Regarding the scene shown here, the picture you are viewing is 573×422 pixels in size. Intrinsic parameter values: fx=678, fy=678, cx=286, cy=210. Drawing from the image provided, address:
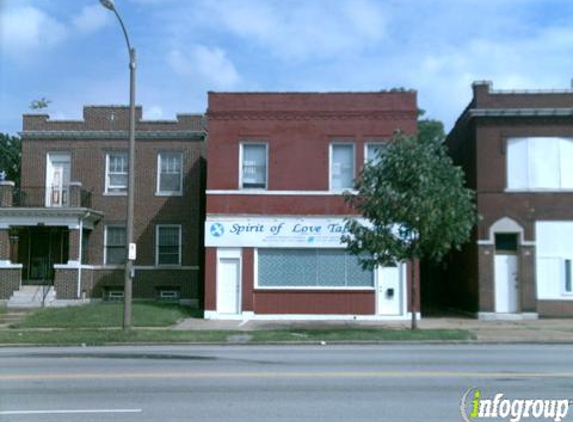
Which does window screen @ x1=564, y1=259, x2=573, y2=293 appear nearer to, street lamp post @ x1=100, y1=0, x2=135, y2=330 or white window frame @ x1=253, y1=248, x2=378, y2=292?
white window frame @ x1=253, y1=248, x2=378, y2=292

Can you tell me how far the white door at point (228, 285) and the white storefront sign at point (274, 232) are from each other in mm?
718

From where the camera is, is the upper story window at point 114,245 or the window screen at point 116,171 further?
the window screen at point 116,171

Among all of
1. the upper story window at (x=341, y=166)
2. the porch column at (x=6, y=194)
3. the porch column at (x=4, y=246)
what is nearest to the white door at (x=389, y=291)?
the upper story window at (x=341, y=166)

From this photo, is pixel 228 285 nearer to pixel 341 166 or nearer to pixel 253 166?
pixel 253 166

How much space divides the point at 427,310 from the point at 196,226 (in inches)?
412

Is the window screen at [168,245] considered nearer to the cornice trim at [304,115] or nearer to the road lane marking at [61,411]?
the cornice trim at [304,115]

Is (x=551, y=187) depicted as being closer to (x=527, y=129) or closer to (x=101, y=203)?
(x=527, y=129)

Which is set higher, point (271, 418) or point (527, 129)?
point (527, 129)

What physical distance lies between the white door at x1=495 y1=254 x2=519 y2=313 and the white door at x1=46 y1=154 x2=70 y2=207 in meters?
18.2

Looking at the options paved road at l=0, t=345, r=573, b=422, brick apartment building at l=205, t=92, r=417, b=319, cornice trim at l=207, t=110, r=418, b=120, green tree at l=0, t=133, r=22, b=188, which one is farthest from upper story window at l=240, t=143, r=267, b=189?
green tree at l=0, t=133, r=22, b=188

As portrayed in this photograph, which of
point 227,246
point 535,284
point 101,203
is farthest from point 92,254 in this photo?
point 535,284

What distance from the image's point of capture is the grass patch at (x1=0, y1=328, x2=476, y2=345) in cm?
1778

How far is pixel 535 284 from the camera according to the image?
938 inches

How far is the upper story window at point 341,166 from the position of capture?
24797 mm
